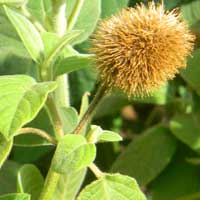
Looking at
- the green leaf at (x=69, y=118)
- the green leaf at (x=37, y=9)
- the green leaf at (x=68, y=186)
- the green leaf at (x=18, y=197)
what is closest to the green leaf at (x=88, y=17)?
the green leaf at (x=37, y=9)

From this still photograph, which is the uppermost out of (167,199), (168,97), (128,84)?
(128,84)

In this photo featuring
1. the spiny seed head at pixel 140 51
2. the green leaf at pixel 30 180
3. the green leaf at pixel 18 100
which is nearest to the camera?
the green leaf at pixel 18 100

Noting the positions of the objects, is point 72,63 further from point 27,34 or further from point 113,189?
point 113,189

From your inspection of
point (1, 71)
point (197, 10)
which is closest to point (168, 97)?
point (197, 10)

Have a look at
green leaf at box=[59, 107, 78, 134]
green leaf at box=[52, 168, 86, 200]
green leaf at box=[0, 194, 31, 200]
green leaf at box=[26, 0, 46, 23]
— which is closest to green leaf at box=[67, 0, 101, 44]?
green leaf at box=[26, 0, 46, 23]

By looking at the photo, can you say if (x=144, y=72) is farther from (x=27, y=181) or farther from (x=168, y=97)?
(x=168, y=97)

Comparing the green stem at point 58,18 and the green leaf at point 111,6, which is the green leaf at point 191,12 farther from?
A: the green stem at point 58,18
